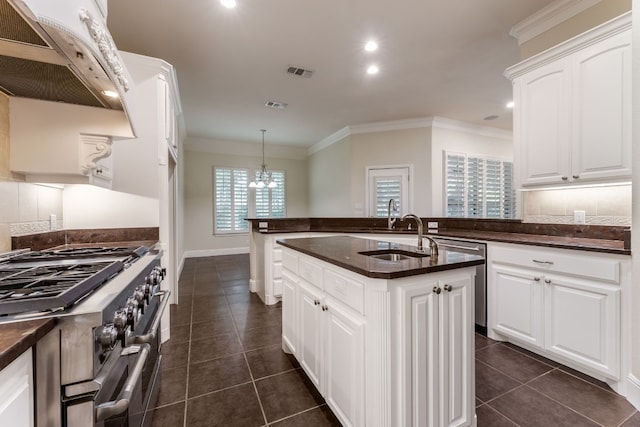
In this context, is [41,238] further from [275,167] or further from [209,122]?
[275,167]

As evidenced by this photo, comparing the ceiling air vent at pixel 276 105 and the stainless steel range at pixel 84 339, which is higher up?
the ceiling air vent at pixel 276 105

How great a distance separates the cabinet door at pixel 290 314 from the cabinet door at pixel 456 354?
103 centimetres

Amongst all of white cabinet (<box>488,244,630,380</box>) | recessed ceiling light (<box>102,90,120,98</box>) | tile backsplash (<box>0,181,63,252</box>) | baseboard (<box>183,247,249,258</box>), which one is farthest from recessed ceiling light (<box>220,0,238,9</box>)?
baseboard (<box>183,247,249,258</box>)

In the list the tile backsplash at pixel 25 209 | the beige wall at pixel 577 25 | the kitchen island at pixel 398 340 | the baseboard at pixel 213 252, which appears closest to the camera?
the kitchen island at pixel 398 340

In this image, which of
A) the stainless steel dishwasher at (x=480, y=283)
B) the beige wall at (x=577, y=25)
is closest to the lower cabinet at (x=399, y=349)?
the stainless steel dishwasher at (x=480, y=283)

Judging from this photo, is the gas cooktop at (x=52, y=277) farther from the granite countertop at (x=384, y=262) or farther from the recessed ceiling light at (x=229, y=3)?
the recessed ceiling light at (x=229, y=3)

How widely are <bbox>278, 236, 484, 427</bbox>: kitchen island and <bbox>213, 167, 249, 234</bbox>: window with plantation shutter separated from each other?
5992 mm

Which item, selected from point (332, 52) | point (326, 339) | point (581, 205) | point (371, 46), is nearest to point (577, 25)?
→ point (581, 205)

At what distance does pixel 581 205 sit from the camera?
238 centimetres

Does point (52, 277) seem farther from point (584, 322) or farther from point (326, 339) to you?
point (584, 322)

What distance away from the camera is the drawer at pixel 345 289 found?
1300mm

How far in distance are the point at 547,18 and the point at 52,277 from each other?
3869 mm

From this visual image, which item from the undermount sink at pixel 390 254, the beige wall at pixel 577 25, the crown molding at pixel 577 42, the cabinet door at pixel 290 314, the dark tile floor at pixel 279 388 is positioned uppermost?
the beige wall at pixel 577 25

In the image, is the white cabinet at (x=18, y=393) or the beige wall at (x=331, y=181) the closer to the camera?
the white cabinet at (x=18, y=393)
